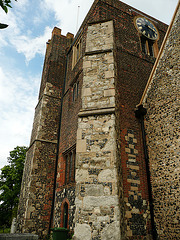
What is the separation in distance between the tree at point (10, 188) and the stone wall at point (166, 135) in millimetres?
16657

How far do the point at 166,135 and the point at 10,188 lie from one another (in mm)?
18819

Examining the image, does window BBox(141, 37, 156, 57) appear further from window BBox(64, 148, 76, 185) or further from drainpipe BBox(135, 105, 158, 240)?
window BBox(64, 148, 76, 185)

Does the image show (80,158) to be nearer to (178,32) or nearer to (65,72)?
(178,32)

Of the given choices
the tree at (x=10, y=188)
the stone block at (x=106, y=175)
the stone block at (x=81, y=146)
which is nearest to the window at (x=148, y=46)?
the stone block at (x=81, y=146)

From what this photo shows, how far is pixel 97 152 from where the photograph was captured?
5480 mm

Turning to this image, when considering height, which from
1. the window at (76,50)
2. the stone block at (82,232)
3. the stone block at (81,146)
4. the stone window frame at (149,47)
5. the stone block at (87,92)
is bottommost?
the stone block at (82,232)

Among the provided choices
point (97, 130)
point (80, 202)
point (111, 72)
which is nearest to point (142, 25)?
point (111, 72)

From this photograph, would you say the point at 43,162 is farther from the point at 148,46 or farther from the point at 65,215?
the point at 148,46

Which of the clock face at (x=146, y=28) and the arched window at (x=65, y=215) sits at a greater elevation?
the clock face at (x=146, y=28)

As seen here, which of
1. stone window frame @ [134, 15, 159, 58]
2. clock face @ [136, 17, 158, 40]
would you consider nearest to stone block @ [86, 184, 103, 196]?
stone window frame @ [134, 15, 159, 58]

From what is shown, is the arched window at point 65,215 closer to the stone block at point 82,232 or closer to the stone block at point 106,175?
the stone block at point 82,232

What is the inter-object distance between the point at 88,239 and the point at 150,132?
4.86 m

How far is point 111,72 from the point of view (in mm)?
6695

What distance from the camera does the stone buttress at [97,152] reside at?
4.68 m
